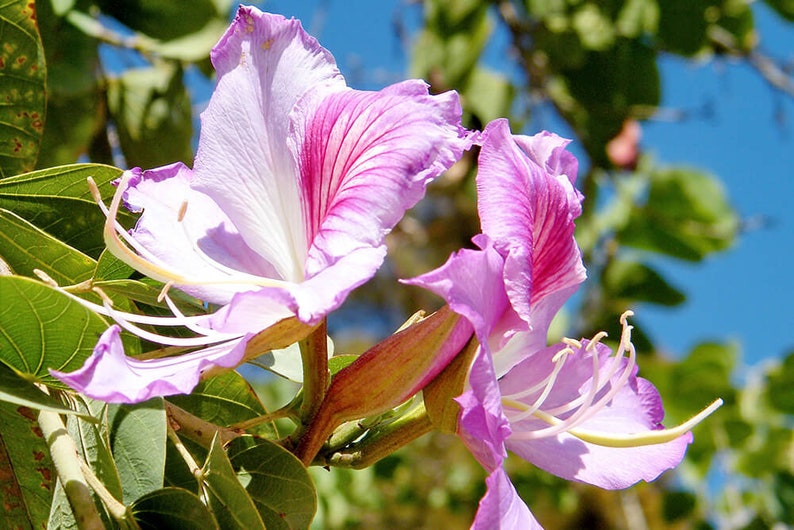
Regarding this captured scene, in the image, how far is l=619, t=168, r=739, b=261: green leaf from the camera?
2.28 meters

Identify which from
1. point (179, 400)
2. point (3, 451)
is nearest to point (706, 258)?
point (179, 400)

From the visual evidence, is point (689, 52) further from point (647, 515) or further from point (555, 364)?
point (647, 515)

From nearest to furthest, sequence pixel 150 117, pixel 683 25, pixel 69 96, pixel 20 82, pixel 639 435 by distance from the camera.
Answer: pixel 639 435 < pixel 20 82 < pixel 69 96 < pixel 150 117 < pixel 683 25

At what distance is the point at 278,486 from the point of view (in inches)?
23.5

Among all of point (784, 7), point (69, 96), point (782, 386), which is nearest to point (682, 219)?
point (782, 386)

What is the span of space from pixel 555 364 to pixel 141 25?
2.63ft

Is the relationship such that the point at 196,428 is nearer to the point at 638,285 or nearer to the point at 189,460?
the point at 189,460

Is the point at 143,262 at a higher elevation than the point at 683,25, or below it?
higher

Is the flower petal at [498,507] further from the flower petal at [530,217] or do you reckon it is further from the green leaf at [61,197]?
the green leaf at [61,197]

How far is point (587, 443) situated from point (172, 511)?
302 millimetres

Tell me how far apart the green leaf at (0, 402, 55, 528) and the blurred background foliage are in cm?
59

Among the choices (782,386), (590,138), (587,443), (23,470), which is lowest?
(782,386)

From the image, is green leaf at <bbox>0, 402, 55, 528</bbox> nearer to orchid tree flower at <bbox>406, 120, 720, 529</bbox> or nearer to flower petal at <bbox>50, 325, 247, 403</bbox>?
flower petal at <bbox>50, 325, 247, 403</bbox>

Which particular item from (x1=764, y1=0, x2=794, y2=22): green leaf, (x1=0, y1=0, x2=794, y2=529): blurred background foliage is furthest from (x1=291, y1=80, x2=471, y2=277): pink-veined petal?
(x1=764, y1=0, x2=794, y2=22): green leaf
